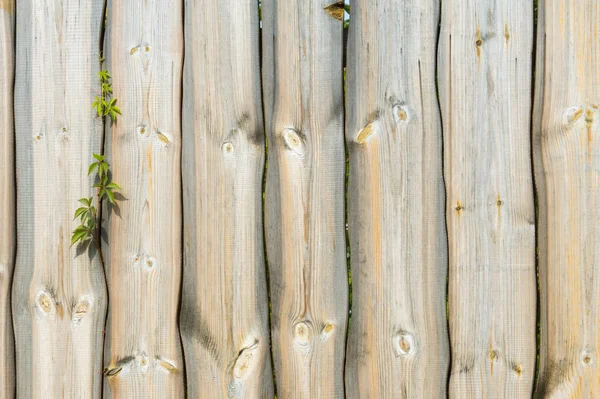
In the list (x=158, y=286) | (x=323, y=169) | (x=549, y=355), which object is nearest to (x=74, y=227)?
(x=158, y=286)

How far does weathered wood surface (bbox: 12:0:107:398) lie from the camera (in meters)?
1.72

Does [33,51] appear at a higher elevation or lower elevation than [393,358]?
higher

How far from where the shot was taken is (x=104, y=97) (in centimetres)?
172

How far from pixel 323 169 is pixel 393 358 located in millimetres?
611

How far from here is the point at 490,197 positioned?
64.4 inches

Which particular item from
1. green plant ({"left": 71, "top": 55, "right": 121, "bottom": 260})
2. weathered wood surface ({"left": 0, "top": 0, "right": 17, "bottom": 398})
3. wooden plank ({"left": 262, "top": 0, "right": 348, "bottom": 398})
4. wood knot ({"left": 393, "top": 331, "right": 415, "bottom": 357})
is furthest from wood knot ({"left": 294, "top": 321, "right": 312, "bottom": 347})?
weathered wood surface ({"left": 0, "top": 0, "right": 17, "bottom": 398})

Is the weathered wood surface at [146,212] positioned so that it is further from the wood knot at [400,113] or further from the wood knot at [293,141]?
the wood knot at [400,113]

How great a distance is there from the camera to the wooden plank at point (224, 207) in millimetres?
1684

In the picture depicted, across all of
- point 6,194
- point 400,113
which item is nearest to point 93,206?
point 6,194

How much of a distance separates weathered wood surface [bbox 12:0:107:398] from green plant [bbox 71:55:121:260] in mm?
32

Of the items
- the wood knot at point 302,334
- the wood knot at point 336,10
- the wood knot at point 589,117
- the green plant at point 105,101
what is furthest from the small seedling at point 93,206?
the wood knot at point 589,117

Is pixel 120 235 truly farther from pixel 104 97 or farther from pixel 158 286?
pixel 104 97

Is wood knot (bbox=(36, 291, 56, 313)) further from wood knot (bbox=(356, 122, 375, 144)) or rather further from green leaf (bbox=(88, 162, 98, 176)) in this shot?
wood knot (bbox=(356, 122, 375, 144))

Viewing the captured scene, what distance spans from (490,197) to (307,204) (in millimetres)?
548
